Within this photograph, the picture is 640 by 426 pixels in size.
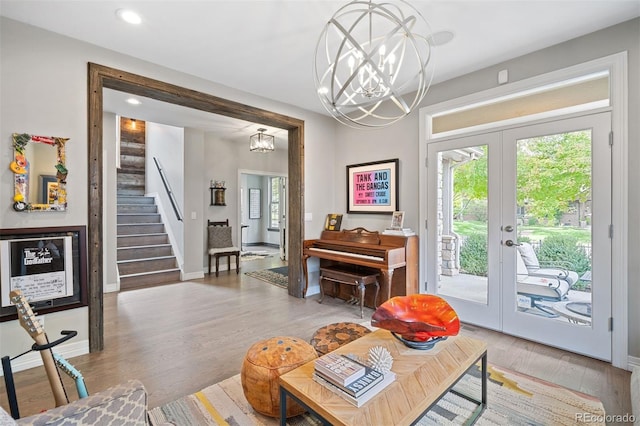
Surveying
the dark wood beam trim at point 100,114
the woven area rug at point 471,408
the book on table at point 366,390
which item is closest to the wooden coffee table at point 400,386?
the book on table at point 366,390

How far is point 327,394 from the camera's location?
1.34 metres

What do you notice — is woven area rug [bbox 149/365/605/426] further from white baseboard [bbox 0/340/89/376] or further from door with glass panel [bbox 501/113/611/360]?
white baseboard [bbox 0/340/89/376]

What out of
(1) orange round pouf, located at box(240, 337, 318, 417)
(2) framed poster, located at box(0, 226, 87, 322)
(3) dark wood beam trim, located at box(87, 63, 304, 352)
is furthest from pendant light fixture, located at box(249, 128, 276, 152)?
(1) orange round pouf, located at box(240, 337, 318, 417)

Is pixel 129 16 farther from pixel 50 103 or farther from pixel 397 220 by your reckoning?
pixel 397 220

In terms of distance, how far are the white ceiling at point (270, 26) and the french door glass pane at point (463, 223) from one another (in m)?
1.02

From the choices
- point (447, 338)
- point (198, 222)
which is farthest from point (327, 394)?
point (198, 222)

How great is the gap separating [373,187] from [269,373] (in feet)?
9.72

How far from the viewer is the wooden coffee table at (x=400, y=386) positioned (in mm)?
1225

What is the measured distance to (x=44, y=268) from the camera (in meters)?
2.44

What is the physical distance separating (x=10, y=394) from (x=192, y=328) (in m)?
2.04

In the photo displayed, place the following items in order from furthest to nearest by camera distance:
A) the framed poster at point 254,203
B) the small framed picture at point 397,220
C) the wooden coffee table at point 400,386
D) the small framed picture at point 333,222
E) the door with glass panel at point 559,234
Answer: the framed poster at point 254,203 → the small framed picture at point 333,222 → the small framed picture at point 397,220 → the door with glass panel at point 559,234 → the wooden coffee table at point 400,386

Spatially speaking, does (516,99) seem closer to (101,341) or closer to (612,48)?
(612,48)

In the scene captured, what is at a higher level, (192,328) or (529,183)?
(529,183)

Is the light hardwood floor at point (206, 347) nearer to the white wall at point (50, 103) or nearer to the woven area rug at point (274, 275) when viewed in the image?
the white wall at point (50, 103)
